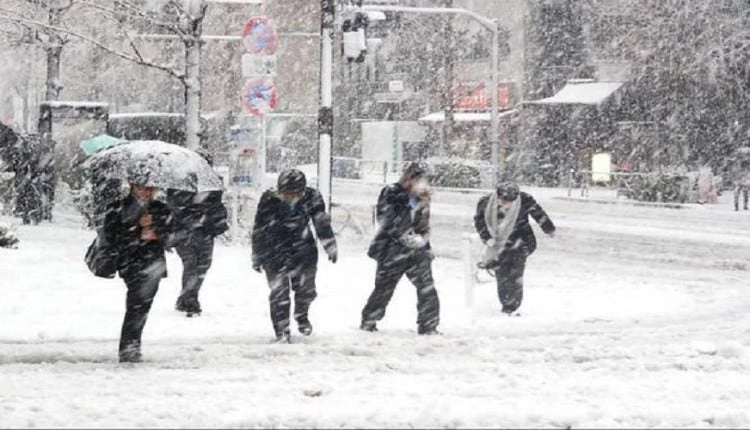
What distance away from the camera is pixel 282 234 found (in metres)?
9.38

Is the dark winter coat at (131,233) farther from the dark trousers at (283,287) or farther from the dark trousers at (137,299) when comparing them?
the dark trousers at (283,287)

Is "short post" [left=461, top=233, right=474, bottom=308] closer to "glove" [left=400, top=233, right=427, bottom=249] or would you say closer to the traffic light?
"glove" [left=400, top=233, right=427, bottom=249]

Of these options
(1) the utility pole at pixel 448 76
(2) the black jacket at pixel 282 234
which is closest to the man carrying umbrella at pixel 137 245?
(2) the black jacket at pixel 282 234

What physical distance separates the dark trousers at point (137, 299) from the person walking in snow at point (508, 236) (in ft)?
14.3

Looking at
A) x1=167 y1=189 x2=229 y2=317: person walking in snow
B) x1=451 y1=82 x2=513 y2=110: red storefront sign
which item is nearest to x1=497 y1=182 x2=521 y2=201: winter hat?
x1=167 y1=189 x2=229 y2=317: person walking in snow

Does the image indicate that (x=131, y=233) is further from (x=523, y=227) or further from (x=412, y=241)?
(x=523, y=227)

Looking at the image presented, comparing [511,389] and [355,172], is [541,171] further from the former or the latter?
[511,389]

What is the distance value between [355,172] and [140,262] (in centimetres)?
3914

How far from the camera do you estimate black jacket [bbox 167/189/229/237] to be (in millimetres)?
10633

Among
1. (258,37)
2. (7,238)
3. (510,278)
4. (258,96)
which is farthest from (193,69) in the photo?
(510,278)

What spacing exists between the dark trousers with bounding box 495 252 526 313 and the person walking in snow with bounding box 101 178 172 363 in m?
4.49

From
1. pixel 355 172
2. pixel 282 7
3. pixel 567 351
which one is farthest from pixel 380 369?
pixel 282 7

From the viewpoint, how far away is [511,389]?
7660mm

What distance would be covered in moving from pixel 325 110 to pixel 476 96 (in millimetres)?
30816
